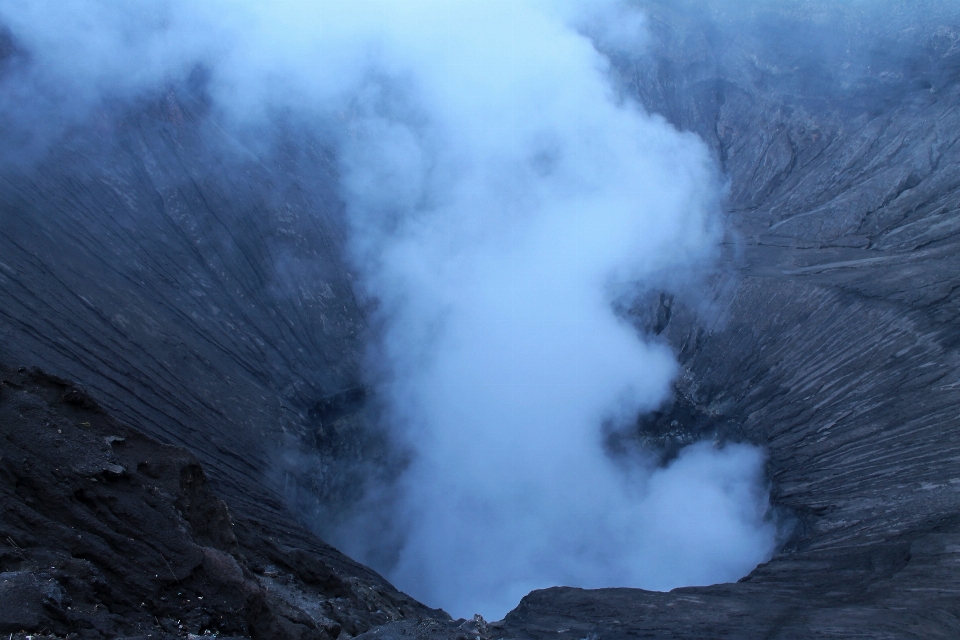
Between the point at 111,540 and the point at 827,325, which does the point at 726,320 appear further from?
the point at 111,540

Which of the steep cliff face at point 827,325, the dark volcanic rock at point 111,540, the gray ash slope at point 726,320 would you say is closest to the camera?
the dark volcanic rock at point 111,540

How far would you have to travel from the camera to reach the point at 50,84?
29.5 meters

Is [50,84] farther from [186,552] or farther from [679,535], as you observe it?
[679,535]

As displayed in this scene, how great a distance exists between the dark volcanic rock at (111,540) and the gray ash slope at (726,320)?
137 inches

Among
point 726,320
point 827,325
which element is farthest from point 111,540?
point 726,320

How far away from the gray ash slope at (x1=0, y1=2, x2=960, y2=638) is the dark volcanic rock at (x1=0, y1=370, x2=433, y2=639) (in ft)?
11.4

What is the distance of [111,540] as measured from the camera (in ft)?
40.5

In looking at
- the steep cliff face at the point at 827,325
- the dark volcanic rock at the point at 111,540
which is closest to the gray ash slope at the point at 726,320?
the steep cliff face at the point at 827,325

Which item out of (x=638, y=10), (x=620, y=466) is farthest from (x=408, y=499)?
(x=638, y=10)

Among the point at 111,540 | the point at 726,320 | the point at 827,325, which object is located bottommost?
the point at 111,540

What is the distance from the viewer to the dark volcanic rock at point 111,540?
10.5m

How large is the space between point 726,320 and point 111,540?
83.2 feet

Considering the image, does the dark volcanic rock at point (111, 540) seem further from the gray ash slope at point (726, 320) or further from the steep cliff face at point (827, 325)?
the steep cliff face at point (827, 325)

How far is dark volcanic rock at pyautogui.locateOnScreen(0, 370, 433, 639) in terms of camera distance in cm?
1050
